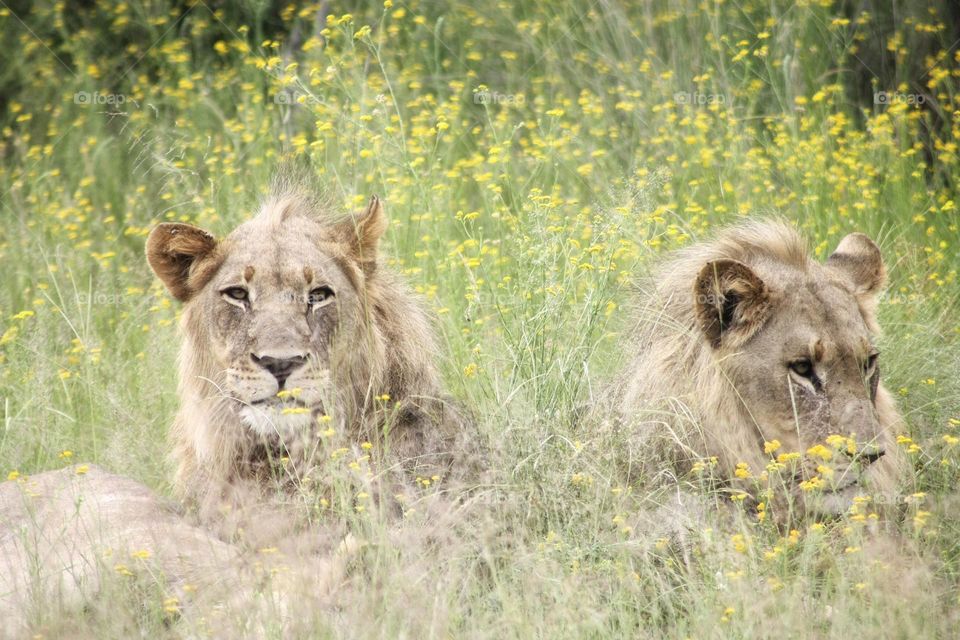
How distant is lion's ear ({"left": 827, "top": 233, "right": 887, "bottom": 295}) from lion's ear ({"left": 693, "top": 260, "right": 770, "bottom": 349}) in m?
0.59

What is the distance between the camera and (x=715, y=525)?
465 cm

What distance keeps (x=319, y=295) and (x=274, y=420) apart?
1.92 ft

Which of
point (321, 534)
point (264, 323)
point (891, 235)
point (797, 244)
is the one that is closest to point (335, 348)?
point (264, 323)

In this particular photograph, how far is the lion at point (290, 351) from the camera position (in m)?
5.05

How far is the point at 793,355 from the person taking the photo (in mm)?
5023

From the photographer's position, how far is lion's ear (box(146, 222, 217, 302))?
5.33m

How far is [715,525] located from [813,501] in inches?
13.7

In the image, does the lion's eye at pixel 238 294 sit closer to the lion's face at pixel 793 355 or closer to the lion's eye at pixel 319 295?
the lion's eye at pixel 319 295

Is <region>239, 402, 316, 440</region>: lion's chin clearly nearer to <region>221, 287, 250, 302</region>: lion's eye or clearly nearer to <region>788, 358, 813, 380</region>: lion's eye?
<region>221, 287, 250, 302</region>: lion's eye

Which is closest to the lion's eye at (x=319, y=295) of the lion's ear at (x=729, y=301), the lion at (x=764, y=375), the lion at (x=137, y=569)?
the lion at (x=137, y=569)

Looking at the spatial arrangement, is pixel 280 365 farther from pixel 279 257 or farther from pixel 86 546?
pixel 86 546

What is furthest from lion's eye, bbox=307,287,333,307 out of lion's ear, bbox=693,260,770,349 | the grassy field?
lion's ear, bbox=693,260,770,349

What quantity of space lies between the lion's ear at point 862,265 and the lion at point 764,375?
0.35ft

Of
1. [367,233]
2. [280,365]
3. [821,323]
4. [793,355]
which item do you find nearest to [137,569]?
[280,365]
